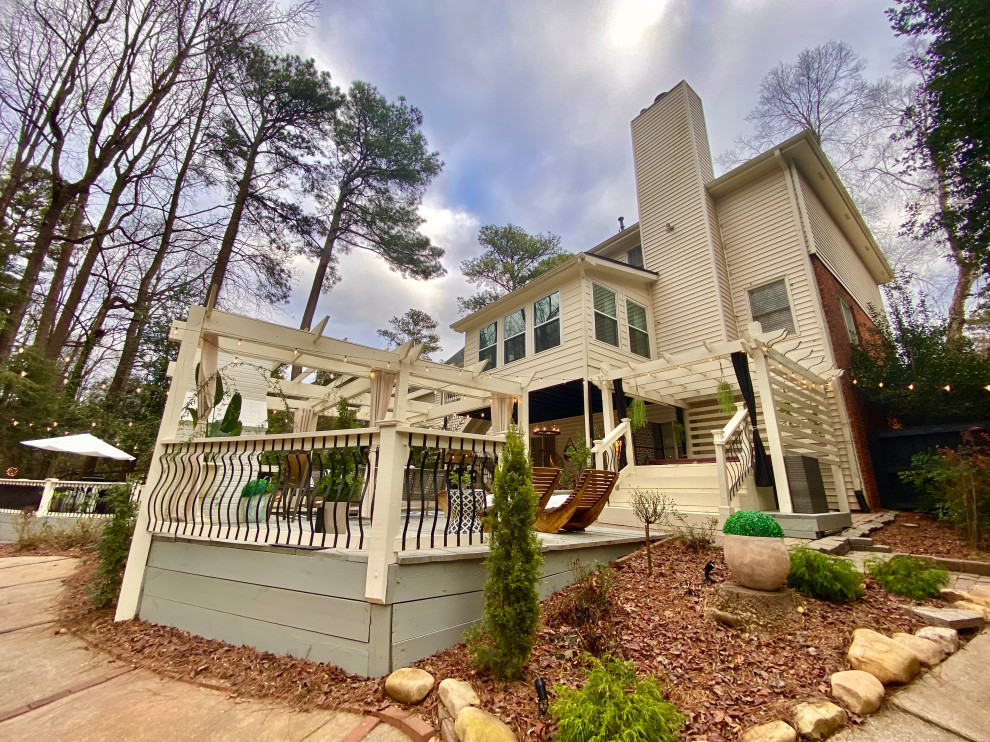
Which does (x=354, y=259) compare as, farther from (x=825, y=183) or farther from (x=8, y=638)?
(x=825, y=183)

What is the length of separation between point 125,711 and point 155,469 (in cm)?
231

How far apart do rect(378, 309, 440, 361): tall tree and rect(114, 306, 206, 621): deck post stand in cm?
1642

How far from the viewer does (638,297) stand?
402 inches

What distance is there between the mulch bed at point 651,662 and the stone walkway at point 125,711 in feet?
0.36

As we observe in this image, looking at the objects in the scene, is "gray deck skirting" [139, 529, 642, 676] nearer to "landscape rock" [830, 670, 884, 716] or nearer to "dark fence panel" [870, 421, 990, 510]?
"landscape rock" [830, 670, 884, 716]

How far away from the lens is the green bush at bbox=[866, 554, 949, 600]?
3205 mm

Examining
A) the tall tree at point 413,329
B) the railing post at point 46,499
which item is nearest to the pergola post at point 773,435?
the railing post at point 46,499

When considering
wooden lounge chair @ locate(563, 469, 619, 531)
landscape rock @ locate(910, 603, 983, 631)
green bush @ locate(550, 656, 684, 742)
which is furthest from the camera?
wooden lounge chair @ locate(563, 469, 619, 531)

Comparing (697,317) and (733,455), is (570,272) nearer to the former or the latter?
(697,317)

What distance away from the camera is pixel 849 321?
31.4 ft

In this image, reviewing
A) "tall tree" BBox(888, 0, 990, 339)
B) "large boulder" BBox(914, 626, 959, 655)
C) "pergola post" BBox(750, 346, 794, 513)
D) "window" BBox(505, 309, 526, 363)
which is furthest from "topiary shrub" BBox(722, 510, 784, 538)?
"tall tree" BBox(888, 0, 990, 339)

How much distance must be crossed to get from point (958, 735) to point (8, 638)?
629 cm

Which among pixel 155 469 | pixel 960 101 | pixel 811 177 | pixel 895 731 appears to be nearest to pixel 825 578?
pixel 895 731

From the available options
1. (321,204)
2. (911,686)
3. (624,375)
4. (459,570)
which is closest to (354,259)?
(321,204)
